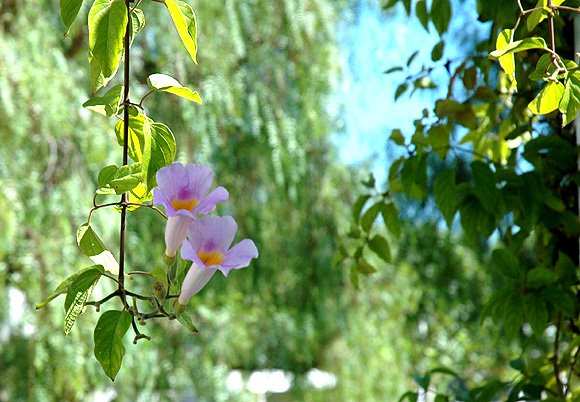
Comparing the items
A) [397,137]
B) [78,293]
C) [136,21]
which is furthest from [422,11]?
[78,293]

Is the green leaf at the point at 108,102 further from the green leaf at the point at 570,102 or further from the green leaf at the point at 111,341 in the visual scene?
the green leaf at the point at 570,102

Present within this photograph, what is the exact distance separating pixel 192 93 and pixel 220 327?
193 centimetres

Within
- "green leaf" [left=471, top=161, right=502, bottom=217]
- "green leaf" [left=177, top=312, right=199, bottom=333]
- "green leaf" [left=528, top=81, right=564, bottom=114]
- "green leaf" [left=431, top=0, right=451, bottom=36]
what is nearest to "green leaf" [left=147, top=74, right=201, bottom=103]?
"green leaf" [left=177, top=312, right=199, bottom=333]

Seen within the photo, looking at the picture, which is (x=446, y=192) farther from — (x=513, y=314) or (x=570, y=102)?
(x=570, y=102)

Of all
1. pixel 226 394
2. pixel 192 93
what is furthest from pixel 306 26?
pixel 192 93

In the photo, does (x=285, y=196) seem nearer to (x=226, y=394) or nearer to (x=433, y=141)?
(x=226, y=394)

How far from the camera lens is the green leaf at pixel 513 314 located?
0.58m

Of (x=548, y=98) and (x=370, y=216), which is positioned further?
(x=370, y=216)

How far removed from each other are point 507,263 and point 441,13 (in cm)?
29

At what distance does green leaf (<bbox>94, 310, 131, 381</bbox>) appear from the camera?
31cm

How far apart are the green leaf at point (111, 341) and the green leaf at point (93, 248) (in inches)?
1.4

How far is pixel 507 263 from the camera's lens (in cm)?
59

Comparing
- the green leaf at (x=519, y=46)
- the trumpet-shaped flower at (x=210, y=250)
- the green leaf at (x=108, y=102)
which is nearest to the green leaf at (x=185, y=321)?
the trumpet-shaped flower at (x=210, y=250)

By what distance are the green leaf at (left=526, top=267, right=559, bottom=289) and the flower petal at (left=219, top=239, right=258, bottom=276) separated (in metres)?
0.35
